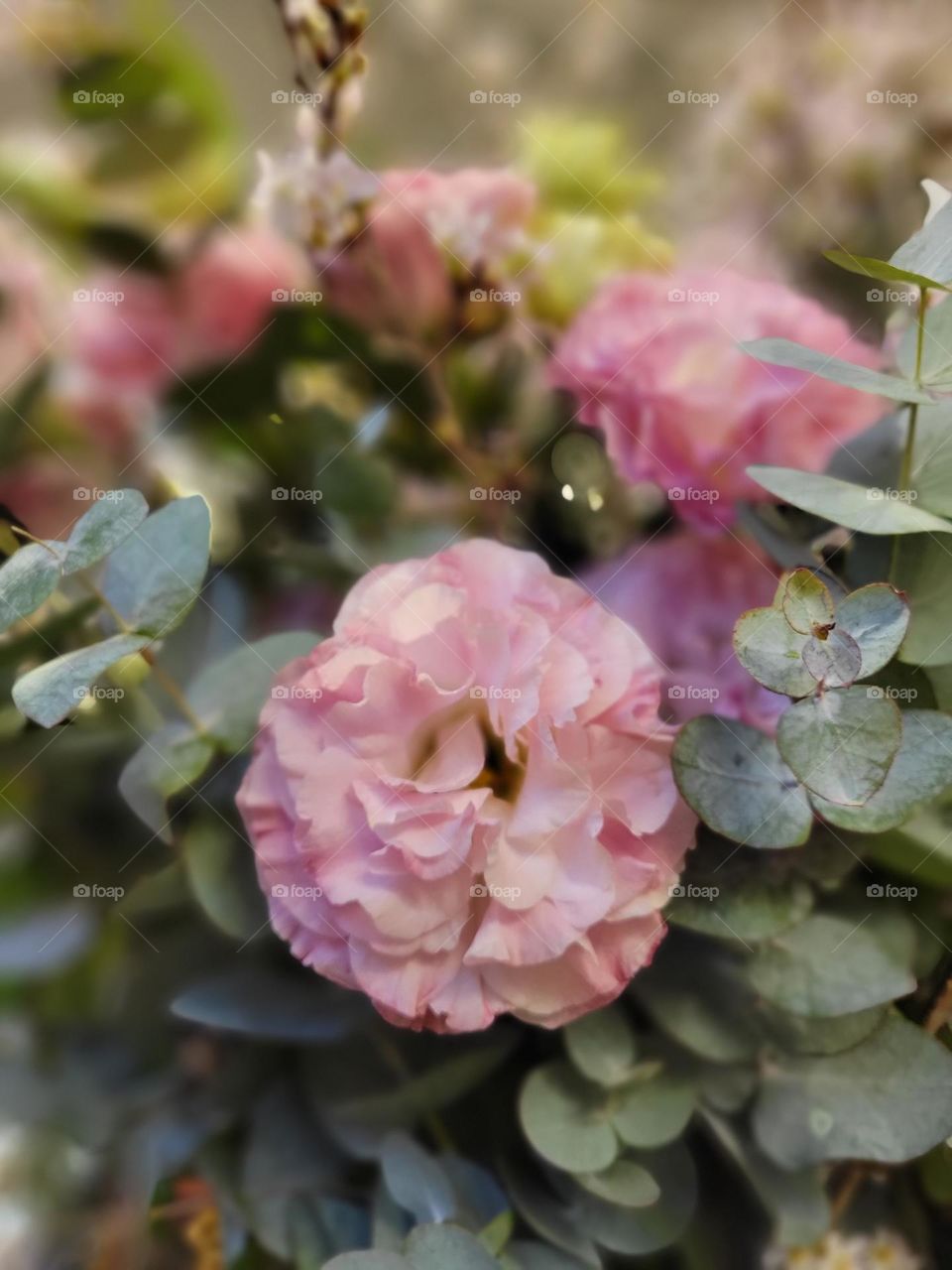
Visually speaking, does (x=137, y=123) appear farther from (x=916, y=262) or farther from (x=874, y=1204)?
(x=874, y=1204)

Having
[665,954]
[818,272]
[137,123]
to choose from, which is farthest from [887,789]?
[137,123]

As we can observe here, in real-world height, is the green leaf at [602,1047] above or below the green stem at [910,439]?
below

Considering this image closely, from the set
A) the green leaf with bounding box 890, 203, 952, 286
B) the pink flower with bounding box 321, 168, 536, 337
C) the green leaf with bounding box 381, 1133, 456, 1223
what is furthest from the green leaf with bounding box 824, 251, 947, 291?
the green leaf with bounding box 381, 1133, 456, 1223

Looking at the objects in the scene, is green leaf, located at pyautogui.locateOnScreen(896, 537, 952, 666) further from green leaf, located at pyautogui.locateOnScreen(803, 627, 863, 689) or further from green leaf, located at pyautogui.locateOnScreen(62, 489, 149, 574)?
green leaf, located at pyautogui.locateOnScreen(62, 489, 149, 574)

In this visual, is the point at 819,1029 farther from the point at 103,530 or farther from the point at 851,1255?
the point at 103,530

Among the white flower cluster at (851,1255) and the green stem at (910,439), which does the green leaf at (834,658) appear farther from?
the white flower cluster at (851,1255)

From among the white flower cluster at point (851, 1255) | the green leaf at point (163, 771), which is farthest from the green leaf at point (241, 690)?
the white flower cluster at point (851, 1255)
